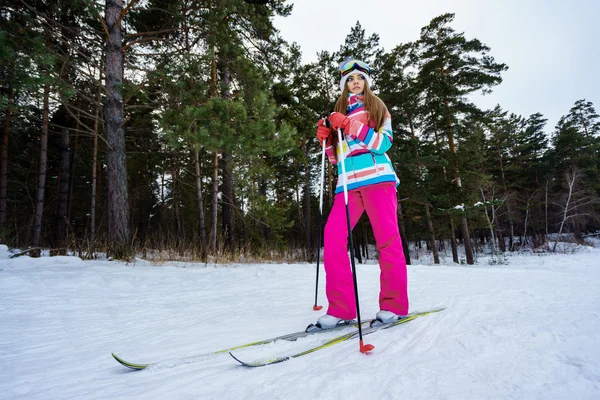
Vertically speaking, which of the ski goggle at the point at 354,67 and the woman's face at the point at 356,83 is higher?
the ski goggle at the point at 354,67

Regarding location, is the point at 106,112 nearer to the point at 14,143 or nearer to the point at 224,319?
the point at 224,319

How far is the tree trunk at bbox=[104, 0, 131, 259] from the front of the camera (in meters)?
5.47

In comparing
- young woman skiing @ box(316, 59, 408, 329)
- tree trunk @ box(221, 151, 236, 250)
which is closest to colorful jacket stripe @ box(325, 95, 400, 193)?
young woman skiing @ box(316, 59, 408, 329)

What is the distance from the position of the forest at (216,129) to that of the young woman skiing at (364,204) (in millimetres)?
3774

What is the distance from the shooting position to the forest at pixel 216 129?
18.0ft

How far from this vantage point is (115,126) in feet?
18.5

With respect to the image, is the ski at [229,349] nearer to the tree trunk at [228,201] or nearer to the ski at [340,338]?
the ski at [340,338]

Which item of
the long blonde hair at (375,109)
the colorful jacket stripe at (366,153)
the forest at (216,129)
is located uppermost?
the forest at (216,129)

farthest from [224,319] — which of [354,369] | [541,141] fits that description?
[541,141]

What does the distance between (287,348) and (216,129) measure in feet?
15.8

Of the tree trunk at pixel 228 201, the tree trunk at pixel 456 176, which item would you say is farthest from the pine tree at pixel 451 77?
the tree trunk at pixel 228 201

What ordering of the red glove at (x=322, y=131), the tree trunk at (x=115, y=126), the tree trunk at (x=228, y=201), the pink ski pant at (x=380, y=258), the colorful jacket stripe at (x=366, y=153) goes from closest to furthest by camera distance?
1. the pink ski pant at (x=380, y=258)
2. the colorful jacket stripe at (x=366, y=153)
3. the red glove at (x=322, y=131)
4. the tree trunk at (x=115, y=126)
5. the tree trunk at (x=228, y=201)

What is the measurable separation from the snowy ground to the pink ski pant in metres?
0.23

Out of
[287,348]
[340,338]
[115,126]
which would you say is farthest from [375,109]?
[115,126]
